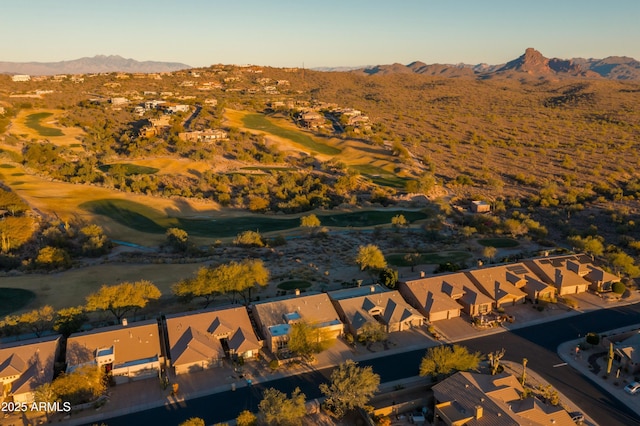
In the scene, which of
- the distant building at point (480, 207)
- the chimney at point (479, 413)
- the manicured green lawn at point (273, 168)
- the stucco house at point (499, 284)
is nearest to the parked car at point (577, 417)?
the chimney at point (479, 413)

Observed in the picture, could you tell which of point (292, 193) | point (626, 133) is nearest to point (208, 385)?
point (292, 193)

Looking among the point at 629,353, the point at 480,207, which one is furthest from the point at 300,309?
the point at 480,207

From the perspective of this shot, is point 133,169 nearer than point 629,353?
No

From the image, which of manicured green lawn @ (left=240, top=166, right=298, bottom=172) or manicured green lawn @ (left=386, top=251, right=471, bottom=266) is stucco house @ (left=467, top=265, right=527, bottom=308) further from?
manicured green lawn @ (left=240, top=166, right=298, bottom=172)

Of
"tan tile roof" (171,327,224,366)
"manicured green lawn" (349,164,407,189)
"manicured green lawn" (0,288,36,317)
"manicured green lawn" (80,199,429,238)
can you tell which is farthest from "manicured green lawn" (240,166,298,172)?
"tan tile roof" (171,327,224,366)

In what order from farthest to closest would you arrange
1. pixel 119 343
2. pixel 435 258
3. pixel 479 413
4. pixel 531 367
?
1. pixel 435 258
2. pixel 531 367
3. pixel 119 343
4. pixel 479 413

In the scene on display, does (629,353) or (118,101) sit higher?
(118,101)

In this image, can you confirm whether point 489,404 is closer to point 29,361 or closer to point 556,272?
point 556,272
